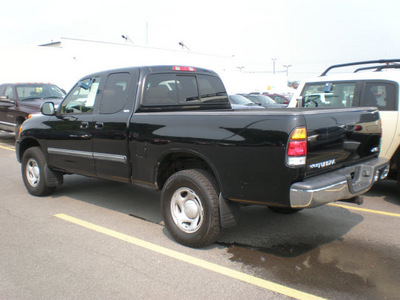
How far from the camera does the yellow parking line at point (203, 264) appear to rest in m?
3.23

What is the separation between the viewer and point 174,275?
11.6 feet

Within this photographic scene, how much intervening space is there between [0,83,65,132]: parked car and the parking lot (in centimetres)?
642

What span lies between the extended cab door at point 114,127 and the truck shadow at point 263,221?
0.83 m

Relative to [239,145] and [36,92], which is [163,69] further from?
[36,92]

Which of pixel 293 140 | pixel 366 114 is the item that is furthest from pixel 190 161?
pixel 366 114

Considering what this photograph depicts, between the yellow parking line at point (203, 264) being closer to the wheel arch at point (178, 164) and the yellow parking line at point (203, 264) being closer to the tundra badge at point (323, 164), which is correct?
the wheel arch at point (178, 164)

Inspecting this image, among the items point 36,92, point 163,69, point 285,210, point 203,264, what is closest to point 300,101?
point 285,210

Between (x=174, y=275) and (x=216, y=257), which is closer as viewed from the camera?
(x=174, y=275)

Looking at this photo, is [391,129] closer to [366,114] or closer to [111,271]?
[366,114]

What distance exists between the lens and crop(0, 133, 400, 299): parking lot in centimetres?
328

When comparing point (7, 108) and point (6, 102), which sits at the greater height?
point (6, 102)

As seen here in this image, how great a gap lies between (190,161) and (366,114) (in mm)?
2015

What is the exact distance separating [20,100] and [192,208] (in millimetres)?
9733

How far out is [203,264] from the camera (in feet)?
12.3
